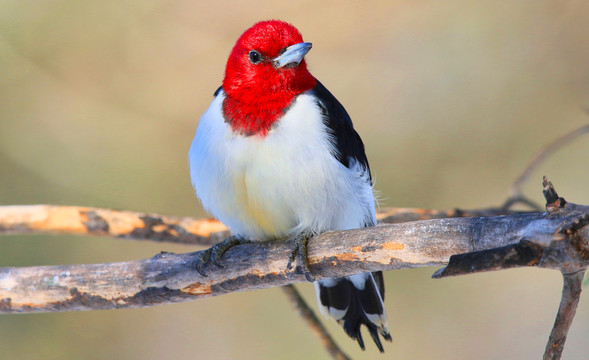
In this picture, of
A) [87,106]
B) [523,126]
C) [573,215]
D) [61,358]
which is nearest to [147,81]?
[87,106]

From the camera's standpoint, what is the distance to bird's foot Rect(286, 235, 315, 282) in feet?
9.66

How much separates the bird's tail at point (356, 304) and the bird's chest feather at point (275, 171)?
0.60 metres

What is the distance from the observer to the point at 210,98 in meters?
5.48

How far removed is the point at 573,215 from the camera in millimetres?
2031

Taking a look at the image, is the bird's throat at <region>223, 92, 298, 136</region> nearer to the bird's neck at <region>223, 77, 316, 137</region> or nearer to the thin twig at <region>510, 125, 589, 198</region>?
the bird's neck at <region>223, 77, 316, 137</region>

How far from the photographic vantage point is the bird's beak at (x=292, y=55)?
2.99 m

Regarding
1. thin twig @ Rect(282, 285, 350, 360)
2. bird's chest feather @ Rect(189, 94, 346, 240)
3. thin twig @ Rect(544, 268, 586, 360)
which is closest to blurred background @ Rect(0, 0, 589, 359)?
thin twig @ Rect(282, 285, 350, 360)

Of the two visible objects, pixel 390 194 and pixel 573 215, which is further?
pixel 390 194

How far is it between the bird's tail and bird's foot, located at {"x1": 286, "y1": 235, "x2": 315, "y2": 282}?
638 millimetres

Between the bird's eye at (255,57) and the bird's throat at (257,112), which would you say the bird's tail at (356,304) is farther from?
the bird's eye at (255,57)

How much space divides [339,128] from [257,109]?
1.39ft

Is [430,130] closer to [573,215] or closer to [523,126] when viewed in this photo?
[523,126]

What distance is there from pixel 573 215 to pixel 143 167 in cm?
397

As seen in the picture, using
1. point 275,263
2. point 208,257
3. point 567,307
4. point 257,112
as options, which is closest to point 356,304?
point 275,263
